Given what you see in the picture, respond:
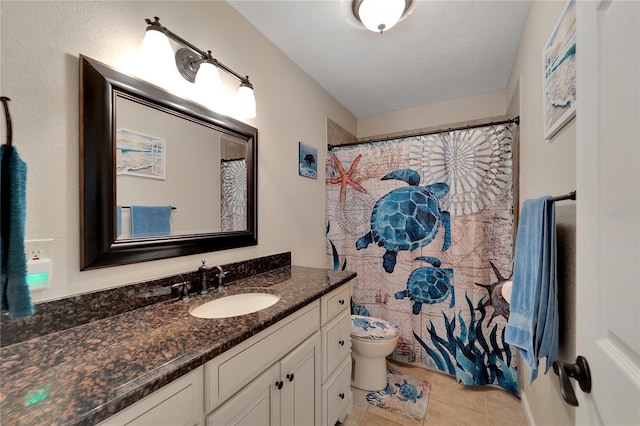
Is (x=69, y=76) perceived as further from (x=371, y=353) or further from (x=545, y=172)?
(x=371, y=353)

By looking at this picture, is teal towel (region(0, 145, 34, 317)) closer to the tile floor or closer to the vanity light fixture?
the vanity light fixture

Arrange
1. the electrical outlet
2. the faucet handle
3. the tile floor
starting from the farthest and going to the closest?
the tile floor
the faucet handle
the electrical outlet

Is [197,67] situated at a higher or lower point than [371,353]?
higher

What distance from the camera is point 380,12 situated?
4.58 ft

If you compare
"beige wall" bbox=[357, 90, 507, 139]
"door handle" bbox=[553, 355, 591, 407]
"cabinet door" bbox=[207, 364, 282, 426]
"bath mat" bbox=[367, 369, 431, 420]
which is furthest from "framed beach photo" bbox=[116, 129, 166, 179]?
"beige wall" bbox=[357, 90, 507, 139]

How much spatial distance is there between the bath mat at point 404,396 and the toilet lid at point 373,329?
1.33ft

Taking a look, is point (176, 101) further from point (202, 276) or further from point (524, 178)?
point (524, 178)

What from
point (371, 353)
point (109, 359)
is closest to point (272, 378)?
point (109, 359)

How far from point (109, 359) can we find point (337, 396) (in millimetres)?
1260

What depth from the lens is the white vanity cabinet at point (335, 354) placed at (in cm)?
138

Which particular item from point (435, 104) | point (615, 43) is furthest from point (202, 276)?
point (435, 104)

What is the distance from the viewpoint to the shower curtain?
1865 mm

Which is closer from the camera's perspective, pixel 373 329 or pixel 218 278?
pixel 218 278

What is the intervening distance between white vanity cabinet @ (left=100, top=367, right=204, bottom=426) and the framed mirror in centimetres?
58
